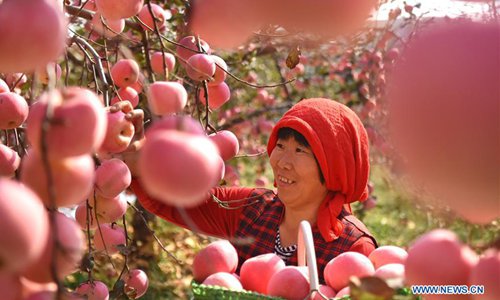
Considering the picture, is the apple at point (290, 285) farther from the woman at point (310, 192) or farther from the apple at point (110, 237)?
the woman at point (310, 192)

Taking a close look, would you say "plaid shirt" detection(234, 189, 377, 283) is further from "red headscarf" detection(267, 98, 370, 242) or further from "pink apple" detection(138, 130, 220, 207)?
"pink apple" detection(138, 130, 220, 207)

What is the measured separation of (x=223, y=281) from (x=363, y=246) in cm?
49

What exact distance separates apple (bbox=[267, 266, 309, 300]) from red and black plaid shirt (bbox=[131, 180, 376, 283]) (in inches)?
18.7

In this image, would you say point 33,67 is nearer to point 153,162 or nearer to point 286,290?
point 153,162

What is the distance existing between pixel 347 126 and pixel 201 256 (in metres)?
0.54

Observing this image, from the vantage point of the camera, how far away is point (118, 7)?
745 millimetres

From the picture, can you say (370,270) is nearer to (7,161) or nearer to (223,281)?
(223,281)

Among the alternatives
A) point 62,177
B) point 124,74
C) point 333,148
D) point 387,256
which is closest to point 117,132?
point 62,177

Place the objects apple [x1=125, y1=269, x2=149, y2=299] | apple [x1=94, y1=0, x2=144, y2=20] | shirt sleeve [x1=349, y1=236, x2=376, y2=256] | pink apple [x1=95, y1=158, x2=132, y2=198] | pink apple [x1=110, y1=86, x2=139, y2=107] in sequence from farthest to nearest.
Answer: shirt sleeve [x1=349, y1=236, x2=376, y2=256]
apple [x1=125, y1=269, x2=149, y2=299]
pink apple [x1=110, y1=86, x2=139, y2=107]
pink apple [x1=95, y1=158, x2=132, y2=198]
apple [x1=94, y1=0, x2=144, y2=20]

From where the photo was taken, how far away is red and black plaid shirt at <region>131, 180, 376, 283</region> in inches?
58.8

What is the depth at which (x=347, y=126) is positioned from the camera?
153 cm

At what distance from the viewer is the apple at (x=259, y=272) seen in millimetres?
1075

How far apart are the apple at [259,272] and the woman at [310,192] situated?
346mm

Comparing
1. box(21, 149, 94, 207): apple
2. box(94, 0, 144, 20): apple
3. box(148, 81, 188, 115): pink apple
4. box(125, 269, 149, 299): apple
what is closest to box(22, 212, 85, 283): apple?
box(21, 149, 94, 207): apple
